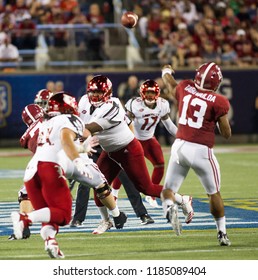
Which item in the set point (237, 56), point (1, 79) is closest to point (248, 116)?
point (237, 56)

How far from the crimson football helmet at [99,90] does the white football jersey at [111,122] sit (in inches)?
2.5

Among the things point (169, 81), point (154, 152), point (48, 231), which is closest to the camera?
point (48, 231)

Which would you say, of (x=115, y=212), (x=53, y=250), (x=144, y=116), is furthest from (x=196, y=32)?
(x=53, y=250)

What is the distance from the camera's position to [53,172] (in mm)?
8797

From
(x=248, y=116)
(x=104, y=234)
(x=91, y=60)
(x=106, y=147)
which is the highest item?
(x=106, y=147)

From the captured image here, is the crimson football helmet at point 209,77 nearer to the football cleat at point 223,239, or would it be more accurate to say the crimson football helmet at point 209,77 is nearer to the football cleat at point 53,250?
the football cleat at point 223,239

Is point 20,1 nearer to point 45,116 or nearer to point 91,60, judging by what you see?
point 91,60

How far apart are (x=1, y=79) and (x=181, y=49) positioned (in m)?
4.36

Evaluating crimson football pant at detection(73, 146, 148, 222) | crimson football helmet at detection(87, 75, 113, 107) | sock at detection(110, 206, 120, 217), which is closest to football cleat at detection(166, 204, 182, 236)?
sock at detection(110, 206, 120, 217)

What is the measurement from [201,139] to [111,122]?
1.33m

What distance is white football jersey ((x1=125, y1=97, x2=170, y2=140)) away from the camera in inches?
537

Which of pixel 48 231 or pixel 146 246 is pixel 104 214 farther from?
pixel 48 231

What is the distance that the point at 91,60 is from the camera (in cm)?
2314

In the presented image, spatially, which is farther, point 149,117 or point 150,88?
point 149,117
